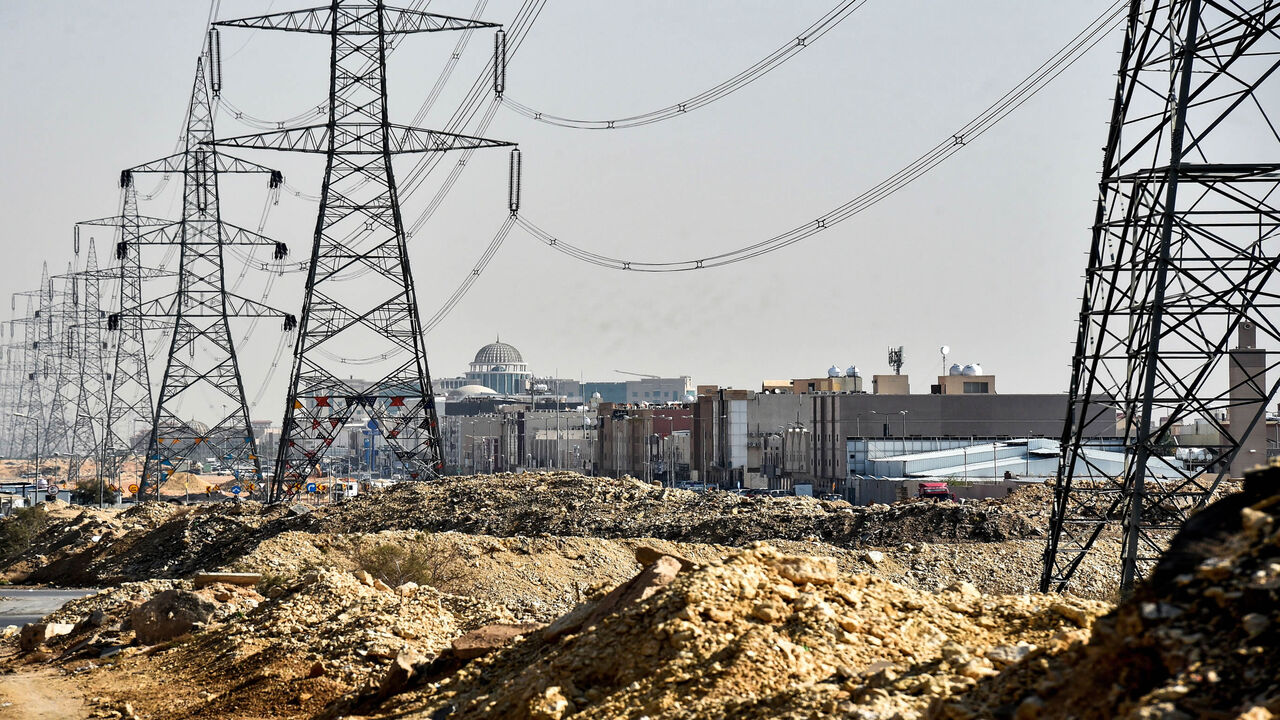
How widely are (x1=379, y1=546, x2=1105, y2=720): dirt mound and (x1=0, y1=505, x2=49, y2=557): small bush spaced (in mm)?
46165

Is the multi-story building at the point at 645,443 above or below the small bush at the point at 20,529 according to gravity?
above

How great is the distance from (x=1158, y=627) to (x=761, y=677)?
12.6 feet

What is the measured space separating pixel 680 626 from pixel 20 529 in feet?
169

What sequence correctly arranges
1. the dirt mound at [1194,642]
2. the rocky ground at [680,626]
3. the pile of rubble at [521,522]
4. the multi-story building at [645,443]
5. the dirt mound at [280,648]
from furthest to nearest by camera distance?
the multi-story building at [645,443], the pile of rubble at [521,522], the dirt mound at [280,648], the rocky ground at [680,626], the dirt mound at [1194,642]

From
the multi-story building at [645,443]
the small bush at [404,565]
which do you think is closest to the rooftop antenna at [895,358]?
the multi-story building at [645,443]

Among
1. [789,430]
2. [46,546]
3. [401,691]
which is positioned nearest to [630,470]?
[789,430]

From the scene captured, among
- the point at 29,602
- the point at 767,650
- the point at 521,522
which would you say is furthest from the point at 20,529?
the point at 767,650

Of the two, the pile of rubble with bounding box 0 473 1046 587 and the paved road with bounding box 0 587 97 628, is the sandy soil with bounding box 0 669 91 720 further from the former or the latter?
the pile of rubble with bounding box 0 473 1046 587

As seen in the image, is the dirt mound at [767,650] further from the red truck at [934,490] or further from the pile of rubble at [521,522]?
the red truck at [934,490]

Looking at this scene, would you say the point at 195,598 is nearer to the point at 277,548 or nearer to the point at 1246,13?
the point at 277,548

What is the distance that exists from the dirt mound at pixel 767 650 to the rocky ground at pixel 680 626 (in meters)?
0.02

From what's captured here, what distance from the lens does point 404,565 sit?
2841 cm

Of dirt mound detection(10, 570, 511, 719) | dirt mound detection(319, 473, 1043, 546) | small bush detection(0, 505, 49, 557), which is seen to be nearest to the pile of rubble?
dirt mound detection(319, 473, 1043, 546)

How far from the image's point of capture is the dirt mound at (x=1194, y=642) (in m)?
6.42
